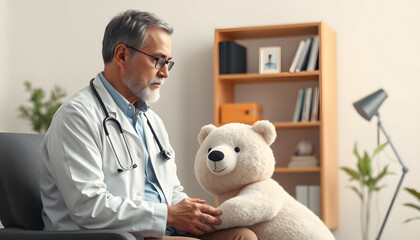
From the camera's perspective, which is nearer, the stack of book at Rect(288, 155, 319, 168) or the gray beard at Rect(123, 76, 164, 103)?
the gray beard at Rect(123, 76, 164, 103)

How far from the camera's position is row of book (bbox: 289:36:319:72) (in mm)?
4230

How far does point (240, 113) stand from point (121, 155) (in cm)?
232

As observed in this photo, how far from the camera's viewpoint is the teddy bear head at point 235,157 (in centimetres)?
226

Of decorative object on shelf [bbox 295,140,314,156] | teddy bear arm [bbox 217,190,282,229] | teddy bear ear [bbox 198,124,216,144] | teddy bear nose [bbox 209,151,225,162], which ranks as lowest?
decorative object on shelf [bbox 295,140,314,156]

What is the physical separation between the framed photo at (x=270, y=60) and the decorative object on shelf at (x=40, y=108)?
152cm

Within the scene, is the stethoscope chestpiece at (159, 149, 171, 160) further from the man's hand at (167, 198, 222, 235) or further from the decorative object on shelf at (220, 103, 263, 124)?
the decorative object on shelf at (220, 103, 263, 124)

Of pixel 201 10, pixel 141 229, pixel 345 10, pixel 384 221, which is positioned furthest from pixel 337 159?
pixel 141 229

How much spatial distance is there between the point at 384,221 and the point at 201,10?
6.27 feet

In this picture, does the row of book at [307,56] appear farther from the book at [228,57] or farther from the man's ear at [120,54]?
the man's ear at [120,54]

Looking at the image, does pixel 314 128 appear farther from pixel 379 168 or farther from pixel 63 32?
pixel 63 32

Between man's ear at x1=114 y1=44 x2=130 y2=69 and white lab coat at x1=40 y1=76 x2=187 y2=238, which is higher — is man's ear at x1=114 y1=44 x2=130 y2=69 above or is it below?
above

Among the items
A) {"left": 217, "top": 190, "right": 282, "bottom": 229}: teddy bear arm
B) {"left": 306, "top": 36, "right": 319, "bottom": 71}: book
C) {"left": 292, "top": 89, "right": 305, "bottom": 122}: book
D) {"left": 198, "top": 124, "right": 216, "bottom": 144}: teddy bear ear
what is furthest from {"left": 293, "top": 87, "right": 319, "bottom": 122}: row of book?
{"left": 217, "top": 190, "right": 282, "bottom": 229}: teddy bear arm

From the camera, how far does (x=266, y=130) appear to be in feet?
7.62

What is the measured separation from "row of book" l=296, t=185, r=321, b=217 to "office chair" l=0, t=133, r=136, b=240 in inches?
94.5
